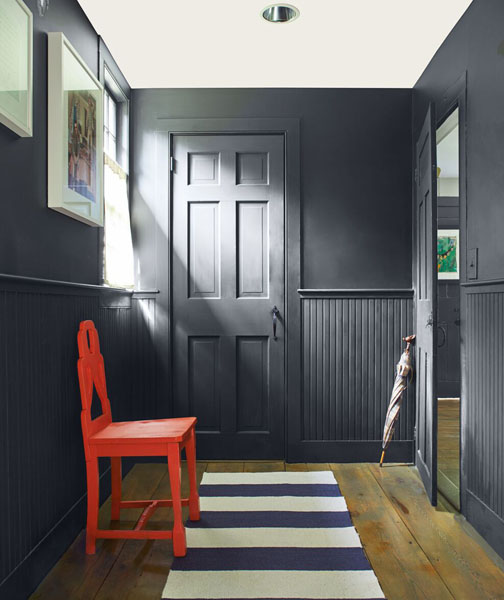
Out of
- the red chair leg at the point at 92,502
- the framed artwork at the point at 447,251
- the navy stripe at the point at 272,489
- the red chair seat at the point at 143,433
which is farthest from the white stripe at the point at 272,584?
the framed artwork at the point at 447,251

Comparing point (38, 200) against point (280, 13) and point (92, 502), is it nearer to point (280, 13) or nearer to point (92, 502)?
point (92, 502)

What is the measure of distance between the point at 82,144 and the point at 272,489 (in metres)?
2.05

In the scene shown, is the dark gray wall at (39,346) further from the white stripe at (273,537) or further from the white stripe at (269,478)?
the white stripe at (269,478)

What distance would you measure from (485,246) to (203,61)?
197 cm

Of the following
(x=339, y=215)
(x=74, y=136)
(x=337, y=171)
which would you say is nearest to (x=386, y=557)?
(x=339, y=215)

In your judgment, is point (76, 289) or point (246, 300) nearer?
point (76, 289)

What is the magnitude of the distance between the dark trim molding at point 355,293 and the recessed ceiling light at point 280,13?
1.59 m

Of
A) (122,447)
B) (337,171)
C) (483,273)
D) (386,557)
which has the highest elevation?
(337,171)

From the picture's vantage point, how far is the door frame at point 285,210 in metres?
3.59

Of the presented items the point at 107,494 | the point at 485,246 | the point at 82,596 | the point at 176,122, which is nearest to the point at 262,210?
the point at 176,122

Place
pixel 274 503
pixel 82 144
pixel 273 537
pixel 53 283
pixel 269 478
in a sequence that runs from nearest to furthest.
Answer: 1. pixel 53 283
2. pixel 273 537
3. pixel 82 144
4. pixel 274 503
5. pixel 269 478

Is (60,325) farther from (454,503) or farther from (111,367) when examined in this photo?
(454,503)

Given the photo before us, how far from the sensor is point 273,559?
7.27ft

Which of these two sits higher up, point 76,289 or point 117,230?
point 117,230
